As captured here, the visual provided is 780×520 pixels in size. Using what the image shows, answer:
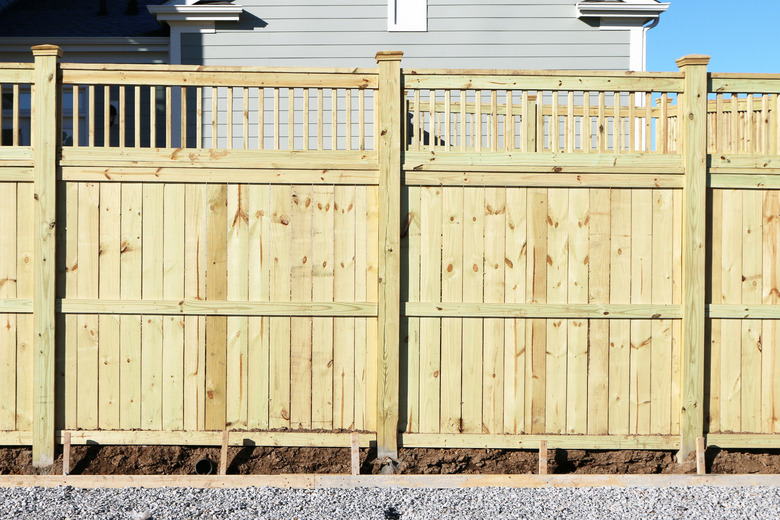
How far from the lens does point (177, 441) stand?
4383mm

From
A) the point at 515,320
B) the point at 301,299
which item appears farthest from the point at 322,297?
the point at 515,320

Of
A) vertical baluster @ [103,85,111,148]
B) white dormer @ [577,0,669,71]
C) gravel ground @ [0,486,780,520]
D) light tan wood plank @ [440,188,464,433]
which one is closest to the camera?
gravel ground @ [0,486,780,520]

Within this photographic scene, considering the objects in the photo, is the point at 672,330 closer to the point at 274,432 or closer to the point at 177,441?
the point at 274,432

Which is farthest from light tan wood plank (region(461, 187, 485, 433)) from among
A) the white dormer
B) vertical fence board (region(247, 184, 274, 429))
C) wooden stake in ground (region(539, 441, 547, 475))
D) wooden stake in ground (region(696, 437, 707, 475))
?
the white dormer

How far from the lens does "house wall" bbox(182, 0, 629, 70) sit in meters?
8.04

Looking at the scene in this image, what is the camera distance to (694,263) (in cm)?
443

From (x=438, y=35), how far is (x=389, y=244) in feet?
14.4

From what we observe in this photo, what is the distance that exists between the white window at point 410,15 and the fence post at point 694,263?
4077 millimetres

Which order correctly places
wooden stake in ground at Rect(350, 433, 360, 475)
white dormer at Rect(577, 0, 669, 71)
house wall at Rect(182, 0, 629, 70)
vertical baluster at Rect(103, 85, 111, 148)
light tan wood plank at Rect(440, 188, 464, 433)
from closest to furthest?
vertical baluster at Rect(103, 85, 111, 148)
wooden stake in ground at Rect(350, 433, 360, 475)
light tan wood plank at Rect(440, 188, 464, 433)
white dormer at Rect(577, 0, 669, 71)
house wall at Rect(182, 0, 629, 70)

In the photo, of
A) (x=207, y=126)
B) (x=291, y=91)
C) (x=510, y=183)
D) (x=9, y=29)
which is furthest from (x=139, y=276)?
(x=9, y=29)

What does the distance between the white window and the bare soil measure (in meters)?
5.03

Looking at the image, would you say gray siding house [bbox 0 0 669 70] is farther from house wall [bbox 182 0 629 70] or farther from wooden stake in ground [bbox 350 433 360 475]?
wooden stake in ground [bbox 350 433 360 475]

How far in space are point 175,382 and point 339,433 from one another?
38.6 inches

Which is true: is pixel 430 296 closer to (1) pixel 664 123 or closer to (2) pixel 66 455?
(1) pixel 664 123
